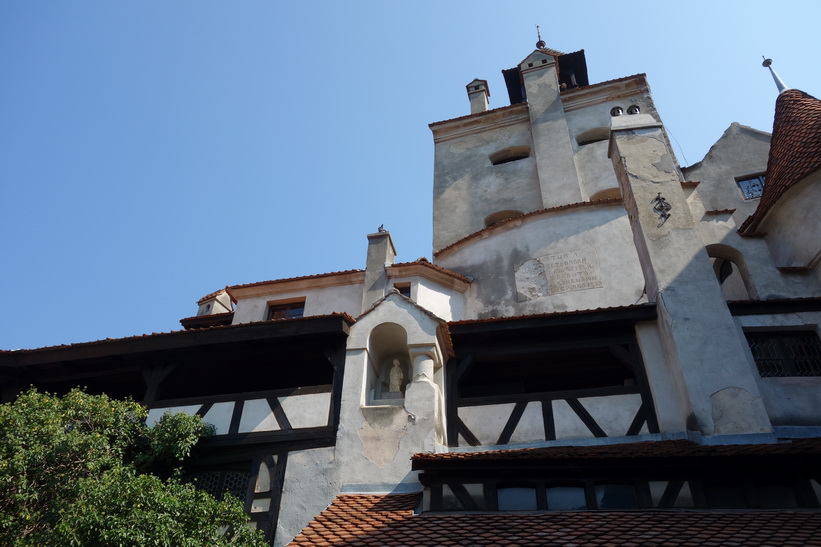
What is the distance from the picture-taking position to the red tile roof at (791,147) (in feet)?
46.4

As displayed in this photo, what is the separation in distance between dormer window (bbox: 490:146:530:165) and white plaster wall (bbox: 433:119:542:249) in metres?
0.16

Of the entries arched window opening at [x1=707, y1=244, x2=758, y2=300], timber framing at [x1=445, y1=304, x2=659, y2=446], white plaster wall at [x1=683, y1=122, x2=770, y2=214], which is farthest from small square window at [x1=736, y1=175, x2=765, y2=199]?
timber framing at [x1=445, y1=304, x2=659, y2=446]

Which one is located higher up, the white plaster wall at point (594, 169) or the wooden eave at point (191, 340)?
the white plaster wall at point (594, 169)

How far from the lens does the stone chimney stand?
17.4m

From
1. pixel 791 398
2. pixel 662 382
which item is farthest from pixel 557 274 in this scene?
pixel 791 398

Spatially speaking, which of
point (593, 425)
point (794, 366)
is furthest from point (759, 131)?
point (593, 425)

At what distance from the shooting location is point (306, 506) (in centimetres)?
978

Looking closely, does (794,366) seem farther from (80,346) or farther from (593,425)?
(80,346)

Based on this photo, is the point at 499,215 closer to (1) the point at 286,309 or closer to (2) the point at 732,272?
(2) the point at 732,272

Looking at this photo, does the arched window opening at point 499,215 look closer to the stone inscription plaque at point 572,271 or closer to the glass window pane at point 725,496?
the stone inscription plaque at point 572,271

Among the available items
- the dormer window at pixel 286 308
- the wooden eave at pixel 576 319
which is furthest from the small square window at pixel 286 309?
the wooden eave at pixel 576 319

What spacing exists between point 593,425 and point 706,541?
11.4 feet

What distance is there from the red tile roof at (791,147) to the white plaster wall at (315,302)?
10.5 m

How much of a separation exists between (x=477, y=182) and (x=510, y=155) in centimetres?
214
